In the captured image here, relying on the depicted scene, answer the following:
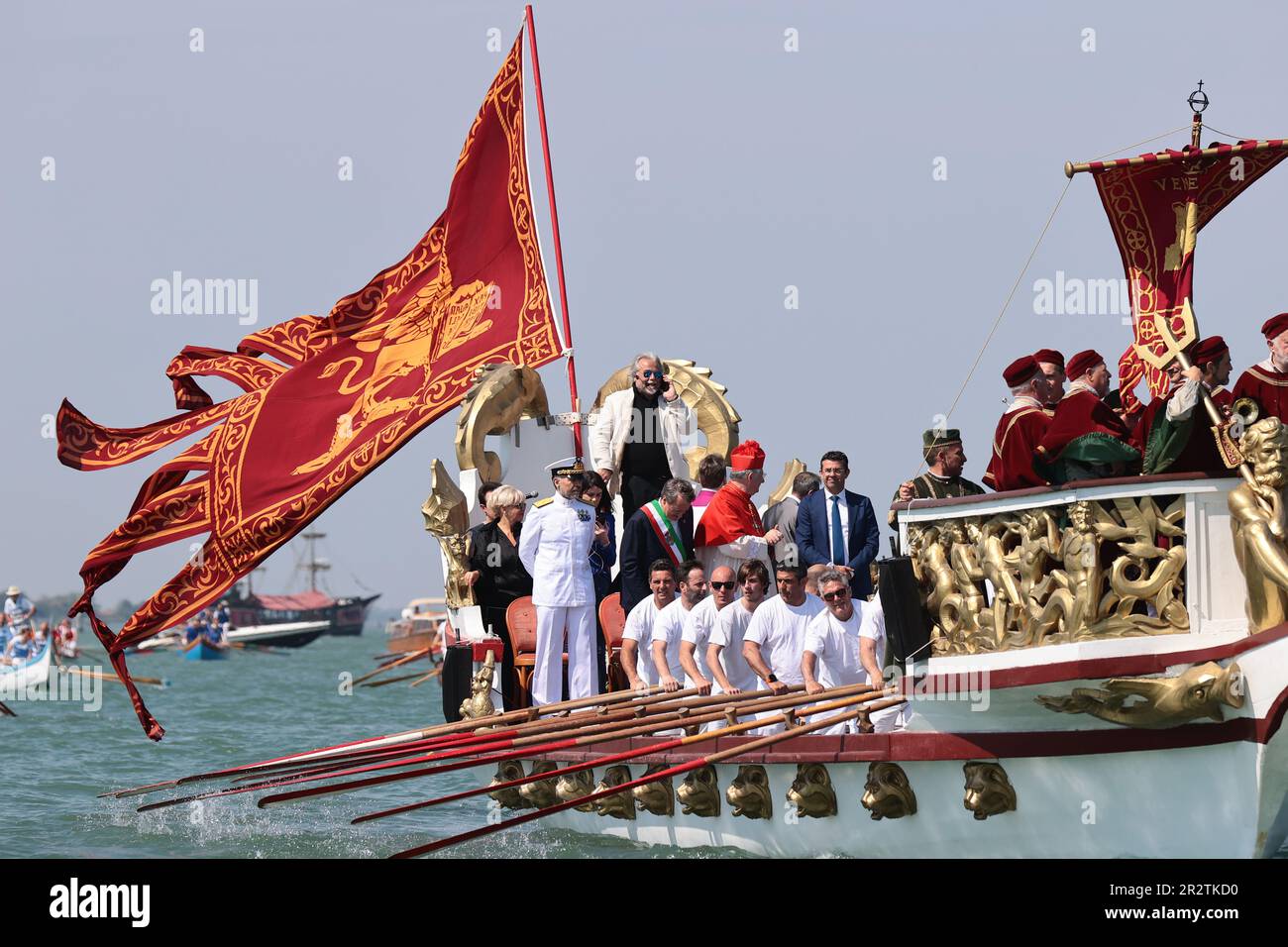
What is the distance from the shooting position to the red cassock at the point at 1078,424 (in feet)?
39.7

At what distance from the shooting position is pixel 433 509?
59.4 feet

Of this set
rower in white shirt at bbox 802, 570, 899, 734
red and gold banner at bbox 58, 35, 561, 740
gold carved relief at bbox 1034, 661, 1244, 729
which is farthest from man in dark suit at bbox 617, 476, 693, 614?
gold carved relief at bbox 1034, 661, 1244, 729

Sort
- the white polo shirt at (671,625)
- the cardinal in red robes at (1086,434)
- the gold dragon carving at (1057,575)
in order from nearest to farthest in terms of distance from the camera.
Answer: the gold dragon carving at (1057,575)
the cardinal in red robes at (1086,434)
the white polo shirt at (671,625)

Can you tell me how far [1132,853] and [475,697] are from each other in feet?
21.7

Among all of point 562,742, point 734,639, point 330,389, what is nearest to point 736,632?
point 734,639

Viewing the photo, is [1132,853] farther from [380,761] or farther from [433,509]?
[433,509]

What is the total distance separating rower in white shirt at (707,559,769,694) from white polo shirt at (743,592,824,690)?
12cm

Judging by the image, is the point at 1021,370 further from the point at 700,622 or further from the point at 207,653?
the point at 207,653

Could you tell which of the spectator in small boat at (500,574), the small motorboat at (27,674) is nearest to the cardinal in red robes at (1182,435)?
the spectator in small boat at (500,574)

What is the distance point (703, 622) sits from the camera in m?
15.3

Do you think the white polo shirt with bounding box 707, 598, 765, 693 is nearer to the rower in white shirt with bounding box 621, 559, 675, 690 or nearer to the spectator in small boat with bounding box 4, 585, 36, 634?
the rower in white shirt with bounding box 621, 559, 675, 690

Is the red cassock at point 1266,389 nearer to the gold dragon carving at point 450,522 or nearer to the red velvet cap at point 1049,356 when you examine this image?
the red velvet cap at point 1049,356

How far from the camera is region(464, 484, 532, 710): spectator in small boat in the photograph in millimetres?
17312
